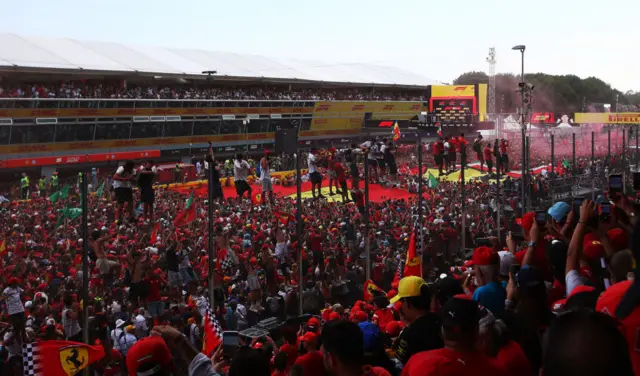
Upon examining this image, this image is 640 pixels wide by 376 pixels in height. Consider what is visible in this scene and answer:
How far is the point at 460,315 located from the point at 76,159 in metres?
40.8

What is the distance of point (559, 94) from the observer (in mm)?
98875

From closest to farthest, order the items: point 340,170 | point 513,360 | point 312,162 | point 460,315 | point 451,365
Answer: point 451,365, point 460,315, point 513,360, point 312,162, point 340,170

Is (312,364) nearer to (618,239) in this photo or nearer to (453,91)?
(618,239)

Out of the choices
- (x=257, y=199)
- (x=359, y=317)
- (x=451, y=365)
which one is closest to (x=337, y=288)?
(x=359, y=317)

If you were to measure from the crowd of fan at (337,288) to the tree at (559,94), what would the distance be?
6448cm

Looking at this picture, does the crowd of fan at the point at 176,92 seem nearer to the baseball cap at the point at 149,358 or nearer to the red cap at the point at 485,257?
the red cap at the point at 485,257

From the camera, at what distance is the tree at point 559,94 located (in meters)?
87.8

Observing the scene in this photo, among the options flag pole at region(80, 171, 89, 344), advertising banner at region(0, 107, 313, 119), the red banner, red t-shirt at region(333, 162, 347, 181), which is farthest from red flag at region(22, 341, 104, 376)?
advertising banner at region(0, 107, 313, 119)

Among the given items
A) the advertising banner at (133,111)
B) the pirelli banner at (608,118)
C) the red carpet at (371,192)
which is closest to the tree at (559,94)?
the pirelli banner at (608,118)

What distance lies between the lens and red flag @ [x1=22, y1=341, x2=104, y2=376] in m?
7.71

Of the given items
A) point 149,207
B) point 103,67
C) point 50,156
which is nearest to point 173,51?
point 103,67

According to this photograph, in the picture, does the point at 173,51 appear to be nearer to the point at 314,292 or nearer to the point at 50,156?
the point at 50,156

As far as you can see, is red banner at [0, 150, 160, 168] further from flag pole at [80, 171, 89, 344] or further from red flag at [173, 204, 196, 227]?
flag pole at [80, 171, 89, 344]

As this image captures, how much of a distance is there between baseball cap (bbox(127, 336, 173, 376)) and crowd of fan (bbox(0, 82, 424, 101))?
126 feet
